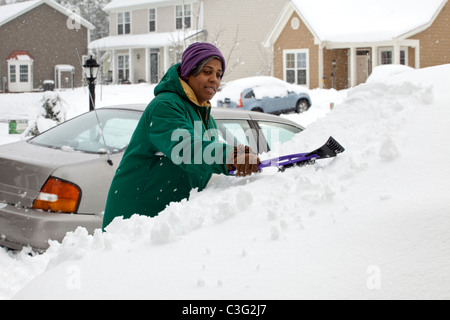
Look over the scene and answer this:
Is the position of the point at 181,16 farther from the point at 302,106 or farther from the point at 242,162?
the point at 242,162

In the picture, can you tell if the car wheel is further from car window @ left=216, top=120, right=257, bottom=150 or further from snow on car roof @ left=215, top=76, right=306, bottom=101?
car window @ left=216, top=120, right=257, bottom=150

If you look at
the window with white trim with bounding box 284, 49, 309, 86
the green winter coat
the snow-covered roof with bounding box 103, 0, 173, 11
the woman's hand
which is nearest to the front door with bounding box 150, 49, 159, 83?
the snow-covered roof with bounding box 103, 0, 173, 11

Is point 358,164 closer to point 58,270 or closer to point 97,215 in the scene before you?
point 58,270

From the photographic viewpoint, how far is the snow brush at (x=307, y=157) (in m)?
2.48

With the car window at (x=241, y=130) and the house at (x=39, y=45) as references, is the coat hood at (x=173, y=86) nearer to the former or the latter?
the car window at (x=241, y=130)

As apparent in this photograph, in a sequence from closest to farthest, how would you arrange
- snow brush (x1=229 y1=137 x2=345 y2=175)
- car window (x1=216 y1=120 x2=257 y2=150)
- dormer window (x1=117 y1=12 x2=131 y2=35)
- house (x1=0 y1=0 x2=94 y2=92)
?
snow brush (x1=229 y1=137 x2=345 y2=175), car window (x1=216 y1=120 x2=257 y2=150), house (x1=0 y1=0 x2=94 y2=92), dormer window (x1=117 y1=12 x2=131 y2=35)

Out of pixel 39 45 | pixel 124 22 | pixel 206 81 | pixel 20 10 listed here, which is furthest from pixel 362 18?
pixel 206 81

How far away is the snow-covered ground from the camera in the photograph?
163cm

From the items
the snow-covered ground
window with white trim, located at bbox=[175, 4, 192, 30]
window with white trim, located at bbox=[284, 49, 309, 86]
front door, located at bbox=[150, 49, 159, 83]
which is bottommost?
the snow-covered ground

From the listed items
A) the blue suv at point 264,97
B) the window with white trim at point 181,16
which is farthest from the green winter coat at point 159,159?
the window with white trim at point 181,16

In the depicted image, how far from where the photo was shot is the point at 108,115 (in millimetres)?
5172

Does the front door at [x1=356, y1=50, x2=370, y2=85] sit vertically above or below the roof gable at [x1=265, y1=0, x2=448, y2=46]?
below
